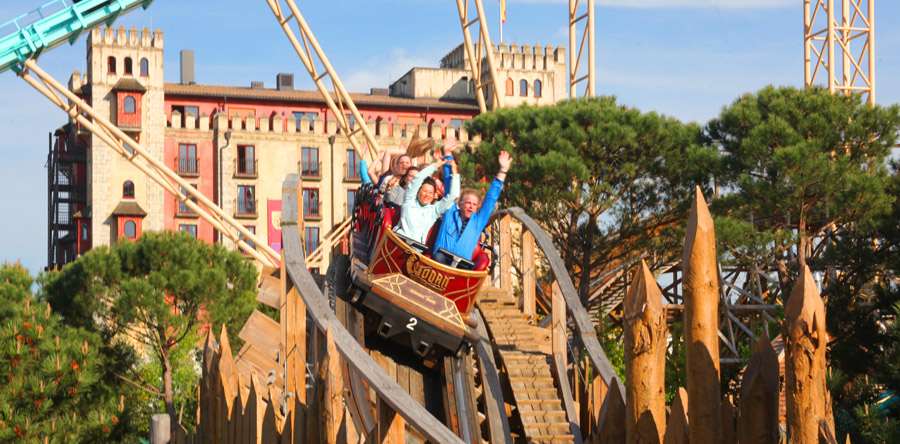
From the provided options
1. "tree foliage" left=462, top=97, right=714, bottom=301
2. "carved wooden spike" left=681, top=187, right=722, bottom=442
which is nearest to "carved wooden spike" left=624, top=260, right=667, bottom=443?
"carved wooden spike" left=681, top=187, right=722, bottom=442

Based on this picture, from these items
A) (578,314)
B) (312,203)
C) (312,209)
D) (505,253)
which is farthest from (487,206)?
(312,203)

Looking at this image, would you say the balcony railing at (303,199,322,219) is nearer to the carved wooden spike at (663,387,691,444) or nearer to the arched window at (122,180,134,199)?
the arched window at (122,180,134,199)

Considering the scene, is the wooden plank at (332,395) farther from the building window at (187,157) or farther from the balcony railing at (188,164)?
the building window at (187,157)

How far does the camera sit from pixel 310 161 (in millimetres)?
50938

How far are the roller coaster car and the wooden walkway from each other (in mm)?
604

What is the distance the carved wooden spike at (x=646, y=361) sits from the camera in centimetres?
404

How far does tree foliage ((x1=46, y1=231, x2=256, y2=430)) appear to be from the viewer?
72.0 feet

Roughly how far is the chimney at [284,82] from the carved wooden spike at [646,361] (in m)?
53.3

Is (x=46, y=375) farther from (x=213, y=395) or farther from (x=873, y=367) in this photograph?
(x=873, y=367)

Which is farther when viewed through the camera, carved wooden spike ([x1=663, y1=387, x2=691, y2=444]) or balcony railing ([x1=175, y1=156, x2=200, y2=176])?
balcony railing ([x1=175, y1=156, x2=200, y2=176])

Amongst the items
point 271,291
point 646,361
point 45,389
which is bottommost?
point 45,389

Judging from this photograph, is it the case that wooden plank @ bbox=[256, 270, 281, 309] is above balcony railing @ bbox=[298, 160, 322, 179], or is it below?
below

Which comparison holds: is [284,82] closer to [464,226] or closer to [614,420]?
[464,226]

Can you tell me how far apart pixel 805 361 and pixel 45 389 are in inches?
439
